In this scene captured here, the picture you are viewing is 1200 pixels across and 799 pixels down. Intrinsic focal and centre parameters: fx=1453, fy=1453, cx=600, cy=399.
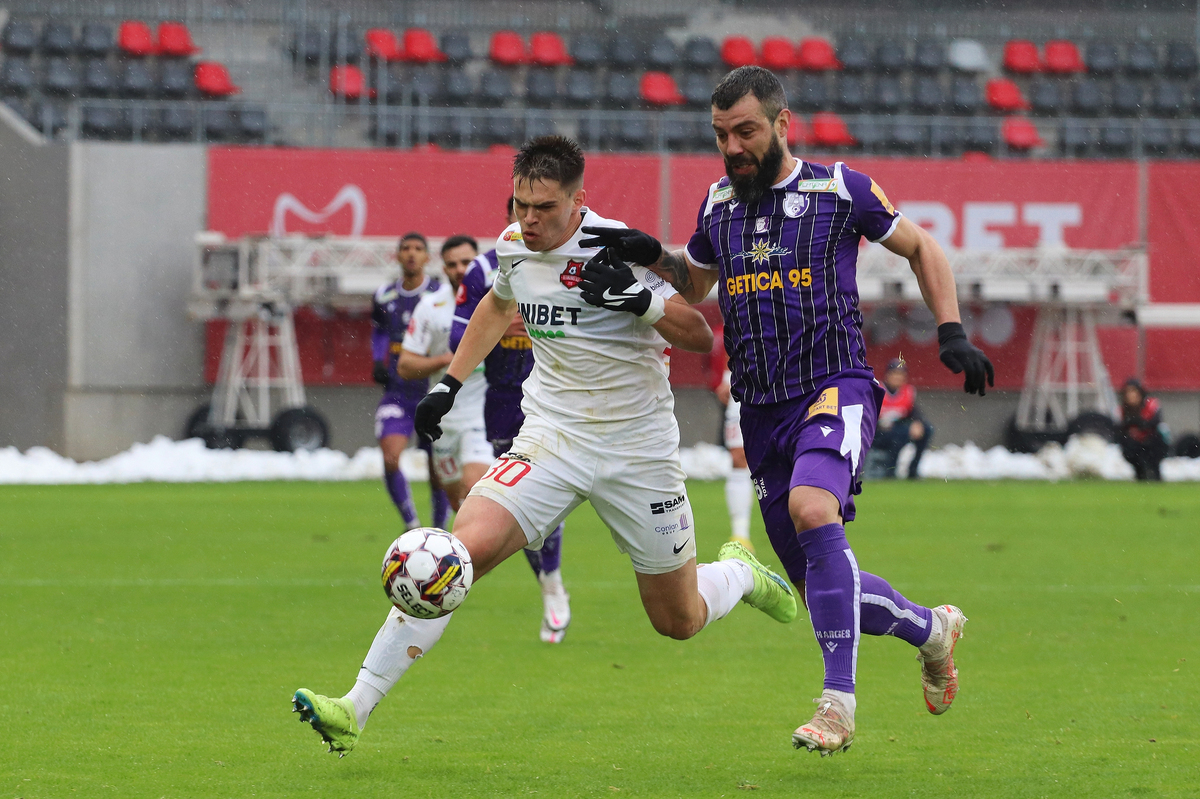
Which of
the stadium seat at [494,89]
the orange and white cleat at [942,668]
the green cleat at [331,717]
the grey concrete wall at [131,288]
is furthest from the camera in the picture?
the stadium seat at [494,89]

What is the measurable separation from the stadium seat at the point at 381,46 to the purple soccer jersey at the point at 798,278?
24.5 meters

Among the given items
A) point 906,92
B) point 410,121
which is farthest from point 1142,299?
point 410,121

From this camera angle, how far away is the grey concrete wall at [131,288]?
82.2 ft

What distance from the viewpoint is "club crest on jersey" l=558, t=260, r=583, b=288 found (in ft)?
16.9

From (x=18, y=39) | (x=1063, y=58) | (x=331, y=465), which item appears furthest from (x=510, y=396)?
(x=1063, y=58)

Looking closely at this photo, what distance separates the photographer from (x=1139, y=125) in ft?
89.0

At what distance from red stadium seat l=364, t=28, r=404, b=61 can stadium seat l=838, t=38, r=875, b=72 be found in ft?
30.1

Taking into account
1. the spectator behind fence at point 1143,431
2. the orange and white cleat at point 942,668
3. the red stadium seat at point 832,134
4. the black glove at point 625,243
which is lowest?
the spectator behind fence at point 1143,431

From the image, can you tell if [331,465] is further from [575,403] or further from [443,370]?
[575,403]

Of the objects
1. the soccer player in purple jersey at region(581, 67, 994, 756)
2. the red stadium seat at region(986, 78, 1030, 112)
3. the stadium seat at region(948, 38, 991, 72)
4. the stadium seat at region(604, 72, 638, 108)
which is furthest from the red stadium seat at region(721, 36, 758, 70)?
the soccer player in purple jersey at region(581, 67, 994, 756)

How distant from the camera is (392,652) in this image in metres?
4.82

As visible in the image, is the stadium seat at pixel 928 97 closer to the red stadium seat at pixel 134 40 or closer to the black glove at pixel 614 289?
the red stadium seat at pixel 134 40

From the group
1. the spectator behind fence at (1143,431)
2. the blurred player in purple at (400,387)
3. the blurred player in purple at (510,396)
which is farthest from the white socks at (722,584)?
the spectator behind fence at (1143,431)

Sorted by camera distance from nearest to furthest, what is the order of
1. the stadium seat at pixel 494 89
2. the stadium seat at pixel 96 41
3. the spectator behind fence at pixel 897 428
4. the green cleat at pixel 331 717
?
1. the green cleat at pixel 331 717
2. the spectator behind fence at pixel 897 428
3. the stadium seat at pixel 96 41
4. the stadium seat at pixel 494 89
